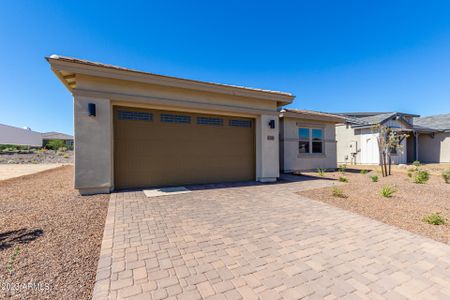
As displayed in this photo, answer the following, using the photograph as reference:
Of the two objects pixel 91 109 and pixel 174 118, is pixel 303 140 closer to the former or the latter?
pixel 174 118

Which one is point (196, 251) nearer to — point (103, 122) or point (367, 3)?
→ point (103, 122)

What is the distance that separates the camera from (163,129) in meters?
7.27

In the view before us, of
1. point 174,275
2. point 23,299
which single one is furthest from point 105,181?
point 174,275

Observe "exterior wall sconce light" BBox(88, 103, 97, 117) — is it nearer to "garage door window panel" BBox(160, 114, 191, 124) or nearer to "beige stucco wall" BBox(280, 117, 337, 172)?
"garage door window panel" BBox(160, 114, 191, 124)

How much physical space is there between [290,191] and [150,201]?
4.75m

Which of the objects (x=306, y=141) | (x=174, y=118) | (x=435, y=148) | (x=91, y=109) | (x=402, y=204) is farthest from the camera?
(x=435, y=148)

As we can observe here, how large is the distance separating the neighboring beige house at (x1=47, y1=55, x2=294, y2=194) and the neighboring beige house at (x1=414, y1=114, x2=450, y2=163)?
866 inches

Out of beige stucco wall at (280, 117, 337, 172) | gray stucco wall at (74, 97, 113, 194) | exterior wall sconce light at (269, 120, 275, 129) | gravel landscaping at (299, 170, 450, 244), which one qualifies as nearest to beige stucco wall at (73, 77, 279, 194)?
gray stucco wall at (74, 97, 113, 194)

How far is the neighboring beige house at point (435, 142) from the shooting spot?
64.7 ft

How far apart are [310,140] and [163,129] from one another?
949 centimetres

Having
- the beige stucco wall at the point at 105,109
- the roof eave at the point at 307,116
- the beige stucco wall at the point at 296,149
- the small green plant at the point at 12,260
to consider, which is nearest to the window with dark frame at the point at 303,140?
the beige stucco wall at the point at 296,149

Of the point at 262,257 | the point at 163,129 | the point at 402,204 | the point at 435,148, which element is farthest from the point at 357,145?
the point at 262,257

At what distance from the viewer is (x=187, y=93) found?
7.34 metres

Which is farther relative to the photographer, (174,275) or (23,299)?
(174,275)
